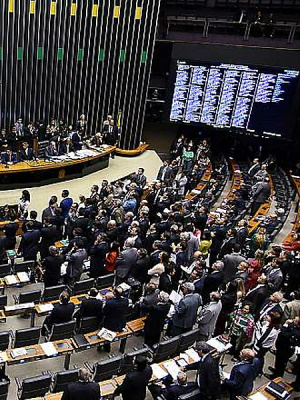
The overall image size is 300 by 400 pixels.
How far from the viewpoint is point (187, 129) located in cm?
1964

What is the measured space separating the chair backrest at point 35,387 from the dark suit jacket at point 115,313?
1387mm

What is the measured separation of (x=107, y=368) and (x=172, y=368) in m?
0.83

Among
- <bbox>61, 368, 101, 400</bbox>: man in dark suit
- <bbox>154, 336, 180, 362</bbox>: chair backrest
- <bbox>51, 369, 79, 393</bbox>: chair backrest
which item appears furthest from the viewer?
<bbox>154, 336, 180, 362</bbox>: chair backrest

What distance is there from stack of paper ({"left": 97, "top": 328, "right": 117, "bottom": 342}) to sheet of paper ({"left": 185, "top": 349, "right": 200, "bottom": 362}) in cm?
103

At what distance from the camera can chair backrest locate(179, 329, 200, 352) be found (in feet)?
23.0

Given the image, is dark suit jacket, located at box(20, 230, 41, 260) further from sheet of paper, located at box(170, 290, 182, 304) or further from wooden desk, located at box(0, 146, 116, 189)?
wooden desk, located at box(0, 146, 116, 189)

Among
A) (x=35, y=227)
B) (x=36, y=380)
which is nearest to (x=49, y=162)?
(x=35, y=227)

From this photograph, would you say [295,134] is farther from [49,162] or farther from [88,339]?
[88,339]

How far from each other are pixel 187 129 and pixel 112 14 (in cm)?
514

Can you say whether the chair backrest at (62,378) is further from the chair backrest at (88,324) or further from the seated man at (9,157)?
the seated man at (9,157)

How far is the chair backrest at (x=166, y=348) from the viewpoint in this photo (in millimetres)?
6742

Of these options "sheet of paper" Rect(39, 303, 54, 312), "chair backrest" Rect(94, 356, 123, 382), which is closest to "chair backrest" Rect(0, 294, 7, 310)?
"sheet of paper" Rect(39, 303, 54, 312)

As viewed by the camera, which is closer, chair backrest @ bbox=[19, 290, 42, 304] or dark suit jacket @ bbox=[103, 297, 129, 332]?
dark suit jacket @ bbox=[103, 297, 129, 332]

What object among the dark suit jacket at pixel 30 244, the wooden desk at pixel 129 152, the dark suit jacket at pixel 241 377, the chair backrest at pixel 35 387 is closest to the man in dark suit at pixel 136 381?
the chair backrest at pixel 35 387
